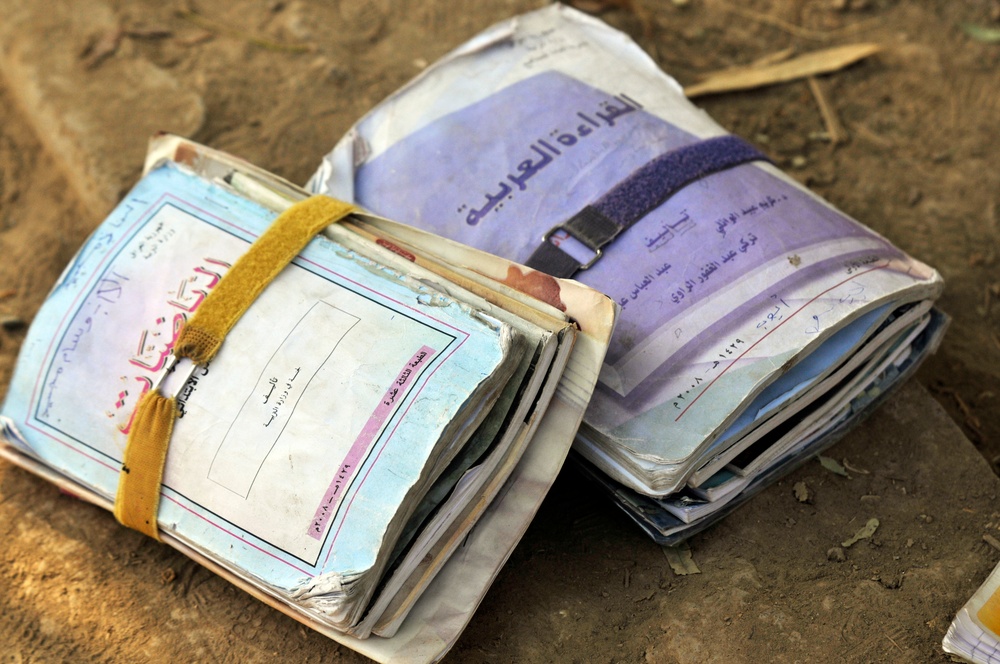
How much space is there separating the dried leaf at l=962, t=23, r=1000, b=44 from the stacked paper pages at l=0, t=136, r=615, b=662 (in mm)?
2205

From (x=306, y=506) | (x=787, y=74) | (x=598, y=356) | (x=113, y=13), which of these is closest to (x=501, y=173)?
(x=598, y=356)

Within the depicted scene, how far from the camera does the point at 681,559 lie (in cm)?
185

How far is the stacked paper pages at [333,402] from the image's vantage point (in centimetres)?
150

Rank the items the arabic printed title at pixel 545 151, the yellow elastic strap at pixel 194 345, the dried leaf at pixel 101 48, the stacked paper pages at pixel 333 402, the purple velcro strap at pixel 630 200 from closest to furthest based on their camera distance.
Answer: the stacked paper pages at pixel 333 402 → the yellow elastic strap at pixel 194 345 → the purple velcro strap at pixel 630 200 → the arabic printed title at pixel 545 151 → the dried leaf at pixel 101 48

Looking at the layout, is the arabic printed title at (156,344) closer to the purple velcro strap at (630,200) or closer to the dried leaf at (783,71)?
the purple velcro strap at (630,200)

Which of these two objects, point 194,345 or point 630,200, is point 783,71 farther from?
point 194,345

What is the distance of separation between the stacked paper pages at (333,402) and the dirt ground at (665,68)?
25 centimetres

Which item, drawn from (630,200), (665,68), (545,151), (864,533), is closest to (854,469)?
(864,533)

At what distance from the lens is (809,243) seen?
1800 mm

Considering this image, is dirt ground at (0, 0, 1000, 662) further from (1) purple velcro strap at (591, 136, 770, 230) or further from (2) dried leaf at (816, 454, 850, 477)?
(1) purple velcro strap at (591, 136, 770, 230)

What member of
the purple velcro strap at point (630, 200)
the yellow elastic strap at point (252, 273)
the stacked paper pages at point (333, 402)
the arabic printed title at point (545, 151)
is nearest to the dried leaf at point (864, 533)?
the stacked paper pages at point (333, 402)

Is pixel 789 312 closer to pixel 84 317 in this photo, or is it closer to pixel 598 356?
pixel 598 356

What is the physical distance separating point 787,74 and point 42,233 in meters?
2.40

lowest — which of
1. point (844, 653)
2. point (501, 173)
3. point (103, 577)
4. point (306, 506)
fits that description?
point (103, 577)
